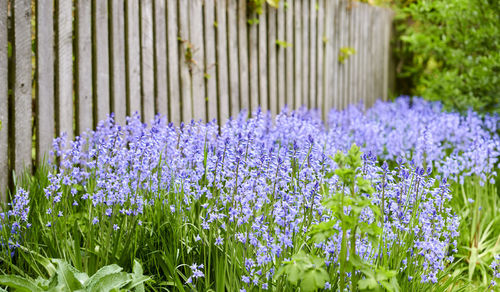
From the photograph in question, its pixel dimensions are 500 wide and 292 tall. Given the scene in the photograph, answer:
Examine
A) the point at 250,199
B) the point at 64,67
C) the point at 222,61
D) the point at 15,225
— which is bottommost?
the point at 15,225

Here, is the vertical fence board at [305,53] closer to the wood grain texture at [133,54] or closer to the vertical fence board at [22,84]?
the wood grain texture at [133,54]

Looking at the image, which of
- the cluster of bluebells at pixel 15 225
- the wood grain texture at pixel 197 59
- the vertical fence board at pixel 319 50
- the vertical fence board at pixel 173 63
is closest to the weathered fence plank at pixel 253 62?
the wood grain texture at pixel 197 59

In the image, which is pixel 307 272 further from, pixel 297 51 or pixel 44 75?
pixel 297 51

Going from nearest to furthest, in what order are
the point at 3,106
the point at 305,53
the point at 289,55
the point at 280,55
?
the point at 3,106
the point at 280,55
the point at 289,55
the point at 305,53

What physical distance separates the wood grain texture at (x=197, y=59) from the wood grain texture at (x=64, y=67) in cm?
129

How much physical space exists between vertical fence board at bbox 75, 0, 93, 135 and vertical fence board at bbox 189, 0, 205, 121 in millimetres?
1124

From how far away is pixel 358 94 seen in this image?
8.28 metres

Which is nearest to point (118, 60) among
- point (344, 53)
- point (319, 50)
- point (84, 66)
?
point (84, 66)

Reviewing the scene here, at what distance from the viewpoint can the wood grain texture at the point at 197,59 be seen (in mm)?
4727

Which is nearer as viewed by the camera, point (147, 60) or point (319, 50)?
point (147, 60)

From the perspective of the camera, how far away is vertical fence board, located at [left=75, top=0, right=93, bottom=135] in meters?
3.72

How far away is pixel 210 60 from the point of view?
4992 mm

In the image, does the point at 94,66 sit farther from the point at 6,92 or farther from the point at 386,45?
the point at 386,45

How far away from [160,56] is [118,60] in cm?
49
